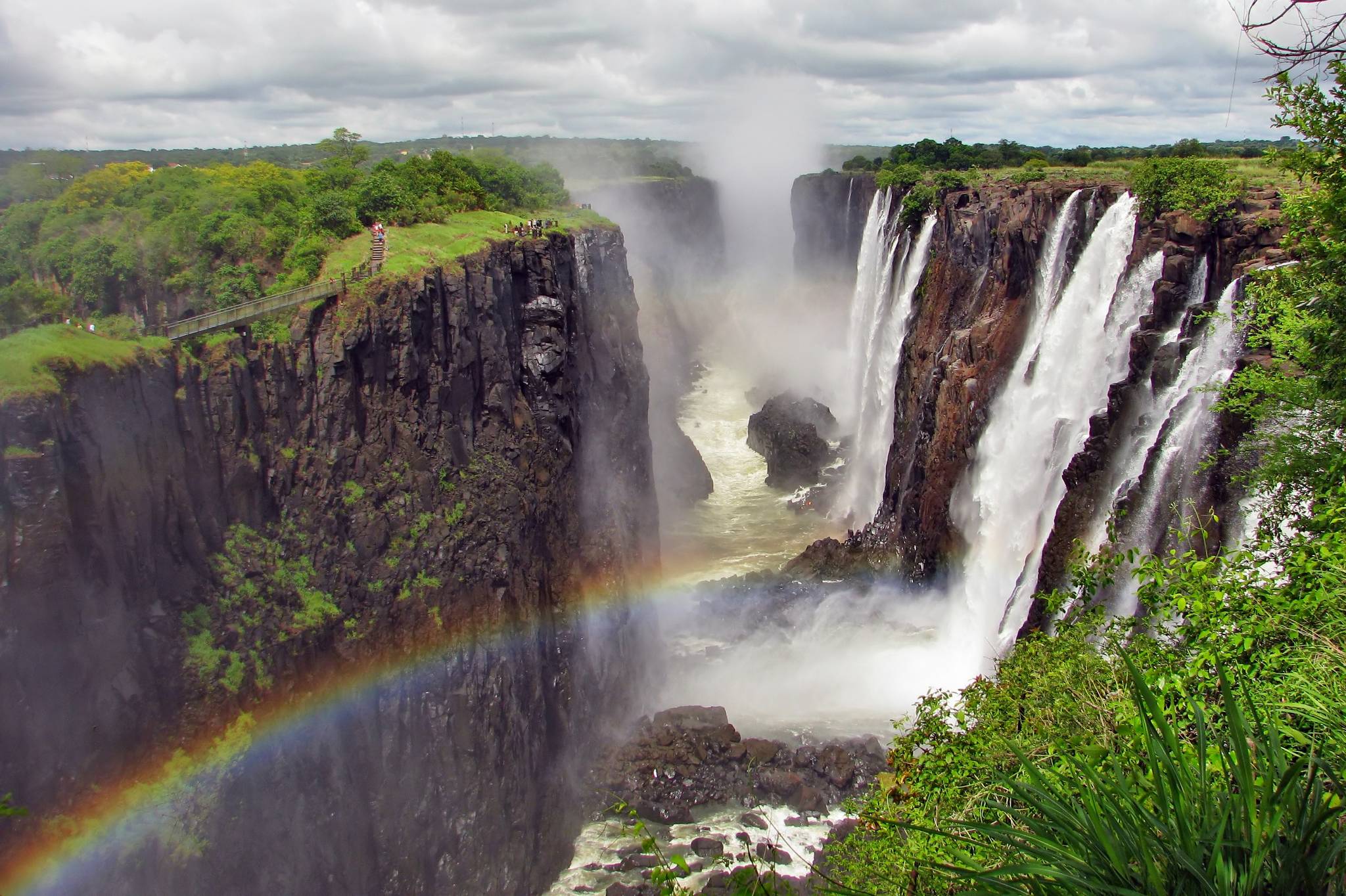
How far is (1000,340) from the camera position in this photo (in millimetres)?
31047

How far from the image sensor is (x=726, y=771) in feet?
85.4

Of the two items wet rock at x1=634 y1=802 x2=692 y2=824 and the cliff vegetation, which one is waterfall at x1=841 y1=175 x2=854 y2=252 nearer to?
the cliff vegetation

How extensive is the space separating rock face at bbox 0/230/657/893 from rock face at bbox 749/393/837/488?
1753 centimetres

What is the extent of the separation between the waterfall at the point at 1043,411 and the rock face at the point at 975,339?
70 cm

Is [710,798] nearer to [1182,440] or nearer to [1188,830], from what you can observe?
[1182,440]

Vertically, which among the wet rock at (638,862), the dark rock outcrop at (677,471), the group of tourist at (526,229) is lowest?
the wet rock at (638,862)

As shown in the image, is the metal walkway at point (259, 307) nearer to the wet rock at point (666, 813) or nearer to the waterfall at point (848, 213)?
the wet rock at point (666, 813)

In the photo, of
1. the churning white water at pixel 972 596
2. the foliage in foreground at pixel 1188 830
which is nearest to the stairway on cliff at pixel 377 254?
the churning white water at pixel 972 596

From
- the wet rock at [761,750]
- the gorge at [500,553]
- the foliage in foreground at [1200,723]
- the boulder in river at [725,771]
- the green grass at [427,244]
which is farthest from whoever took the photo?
the green grass at [427,244]

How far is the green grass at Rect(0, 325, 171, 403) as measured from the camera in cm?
1680

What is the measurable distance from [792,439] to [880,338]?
763cm

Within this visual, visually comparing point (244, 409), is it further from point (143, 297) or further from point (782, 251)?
point (782, 251)

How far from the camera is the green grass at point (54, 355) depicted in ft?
55.1

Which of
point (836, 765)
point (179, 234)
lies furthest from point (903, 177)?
point (179, 234)
